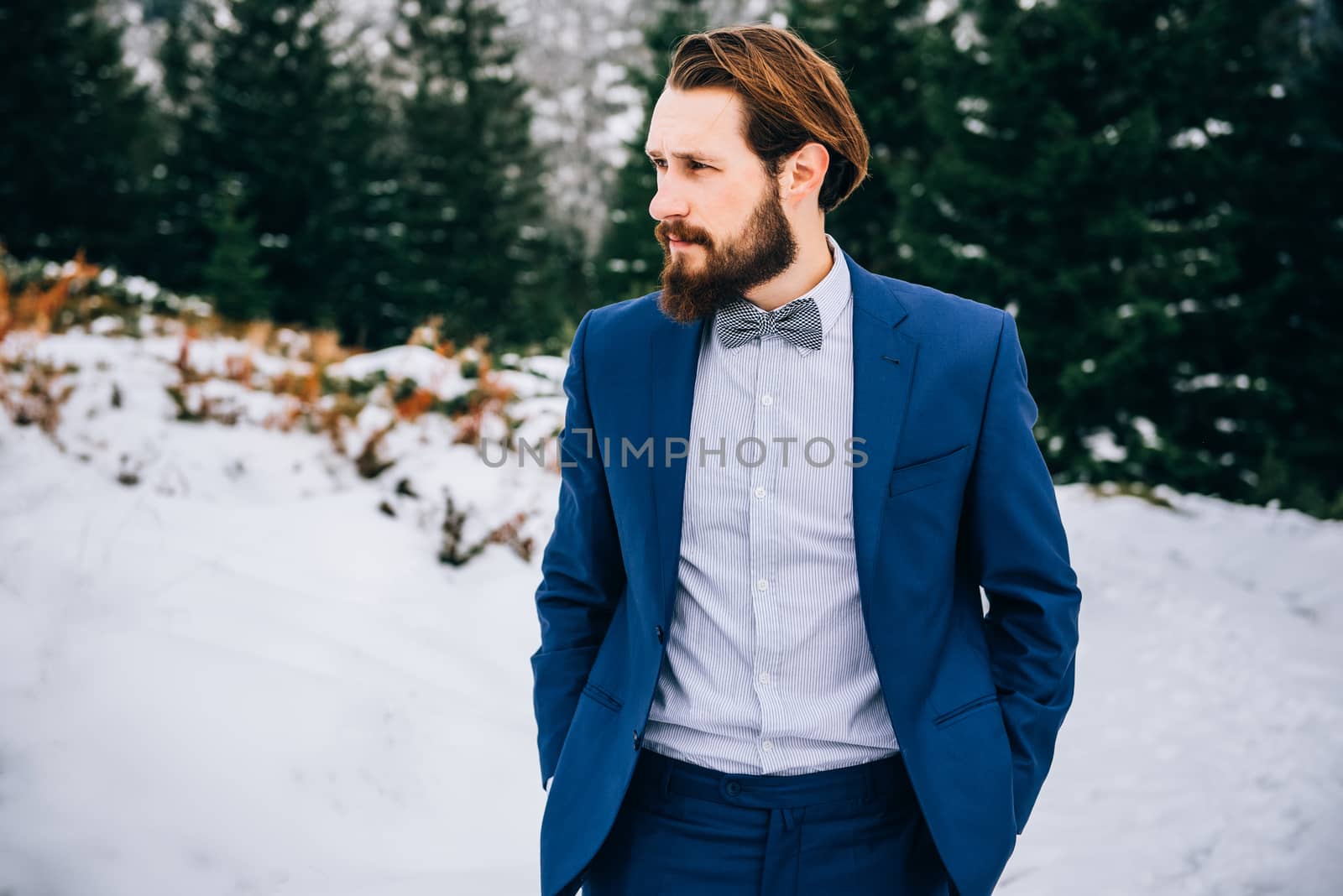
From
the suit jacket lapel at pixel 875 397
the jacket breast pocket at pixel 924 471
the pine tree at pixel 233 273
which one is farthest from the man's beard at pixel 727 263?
the pine tree at pixel 233 273

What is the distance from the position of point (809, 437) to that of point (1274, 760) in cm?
412

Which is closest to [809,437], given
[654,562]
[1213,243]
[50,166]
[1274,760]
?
[654,562]

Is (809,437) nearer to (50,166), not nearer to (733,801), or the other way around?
(733,801)

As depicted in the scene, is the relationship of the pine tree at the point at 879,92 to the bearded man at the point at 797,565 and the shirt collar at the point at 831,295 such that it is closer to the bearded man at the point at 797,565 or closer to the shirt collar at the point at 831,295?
the shirt collar at the point at 831,295

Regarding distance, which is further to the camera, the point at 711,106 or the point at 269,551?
the point at 269,551

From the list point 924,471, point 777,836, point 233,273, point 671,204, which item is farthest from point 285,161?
point 777,836

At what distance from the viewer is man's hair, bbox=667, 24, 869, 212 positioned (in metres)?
1.88

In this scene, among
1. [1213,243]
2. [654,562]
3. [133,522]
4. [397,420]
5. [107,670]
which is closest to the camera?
[654,562]

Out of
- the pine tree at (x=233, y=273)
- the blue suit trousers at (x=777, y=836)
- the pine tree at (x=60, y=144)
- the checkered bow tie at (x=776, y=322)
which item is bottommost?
the blue suit trousers at (x=777, y=836)

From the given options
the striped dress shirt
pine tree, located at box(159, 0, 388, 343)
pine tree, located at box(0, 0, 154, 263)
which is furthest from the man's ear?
pine tree, located at box(0, 0, 154, 263)

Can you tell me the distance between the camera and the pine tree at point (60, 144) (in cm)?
1966

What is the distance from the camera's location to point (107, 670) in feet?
11.7

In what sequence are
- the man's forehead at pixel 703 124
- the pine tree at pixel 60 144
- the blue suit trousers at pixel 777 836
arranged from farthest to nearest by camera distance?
the pine tree at pixel 60 144
the man's forehead at pixel 703 124
the blue suit trousers at pixel 777 836

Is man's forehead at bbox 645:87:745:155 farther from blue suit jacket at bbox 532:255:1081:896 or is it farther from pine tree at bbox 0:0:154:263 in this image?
pine tree at bbox 0:0:154:263
